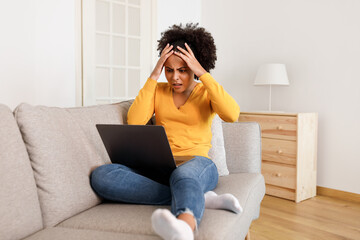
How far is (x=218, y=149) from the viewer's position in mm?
1874

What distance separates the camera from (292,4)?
3205 millimetres

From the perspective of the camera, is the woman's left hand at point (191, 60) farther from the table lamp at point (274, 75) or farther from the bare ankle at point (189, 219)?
the table lamp at point (274, 75)

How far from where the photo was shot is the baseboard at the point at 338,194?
A: 2.80 meters

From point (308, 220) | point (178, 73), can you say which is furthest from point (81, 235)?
point (308, 220)

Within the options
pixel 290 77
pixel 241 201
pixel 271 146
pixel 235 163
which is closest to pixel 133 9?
pixel 290 77

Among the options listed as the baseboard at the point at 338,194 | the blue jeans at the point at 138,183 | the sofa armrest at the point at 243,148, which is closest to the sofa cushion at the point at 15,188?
the blue jeans at the point at 138,183

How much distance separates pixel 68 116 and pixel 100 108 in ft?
0.80

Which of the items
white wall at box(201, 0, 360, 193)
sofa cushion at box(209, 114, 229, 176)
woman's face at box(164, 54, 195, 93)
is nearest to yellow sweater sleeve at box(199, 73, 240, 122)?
woman's face at box(164, 54, 195, 93)

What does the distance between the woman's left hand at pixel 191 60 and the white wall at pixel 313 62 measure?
1.73 m

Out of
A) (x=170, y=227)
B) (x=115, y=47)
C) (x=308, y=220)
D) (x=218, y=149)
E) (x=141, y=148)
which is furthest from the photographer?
(x=115, y=47)

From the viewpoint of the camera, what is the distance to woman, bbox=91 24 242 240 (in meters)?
1.31

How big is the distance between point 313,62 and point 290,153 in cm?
86

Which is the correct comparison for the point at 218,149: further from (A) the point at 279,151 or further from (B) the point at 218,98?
(A) the point at 279,151

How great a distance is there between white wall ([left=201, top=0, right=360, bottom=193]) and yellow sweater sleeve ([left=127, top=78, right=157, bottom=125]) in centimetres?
184
